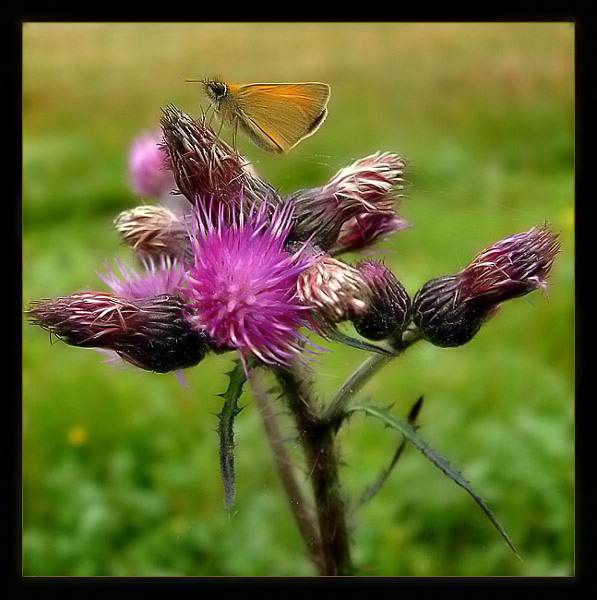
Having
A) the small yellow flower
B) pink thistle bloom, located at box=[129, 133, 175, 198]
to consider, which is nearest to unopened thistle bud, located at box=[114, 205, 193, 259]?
pink thistle bloom, located at box=[129, 133, 175, 198]

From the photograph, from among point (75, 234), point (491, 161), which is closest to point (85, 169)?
point (75, 234)

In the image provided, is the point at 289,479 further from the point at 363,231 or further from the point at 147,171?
the point at 147,171

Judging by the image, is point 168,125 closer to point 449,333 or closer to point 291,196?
point 291,196

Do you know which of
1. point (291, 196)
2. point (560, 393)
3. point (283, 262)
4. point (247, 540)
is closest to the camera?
point (283, 262)

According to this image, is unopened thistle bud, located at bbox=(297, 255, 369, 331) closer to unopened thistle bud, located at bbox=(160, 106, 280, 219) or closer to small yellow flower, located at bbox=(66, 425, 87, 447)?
unopened thistle bud, located at bbox=(160, 106, 280, 219)

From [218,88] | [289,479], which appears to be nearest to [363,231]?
[218,88]
